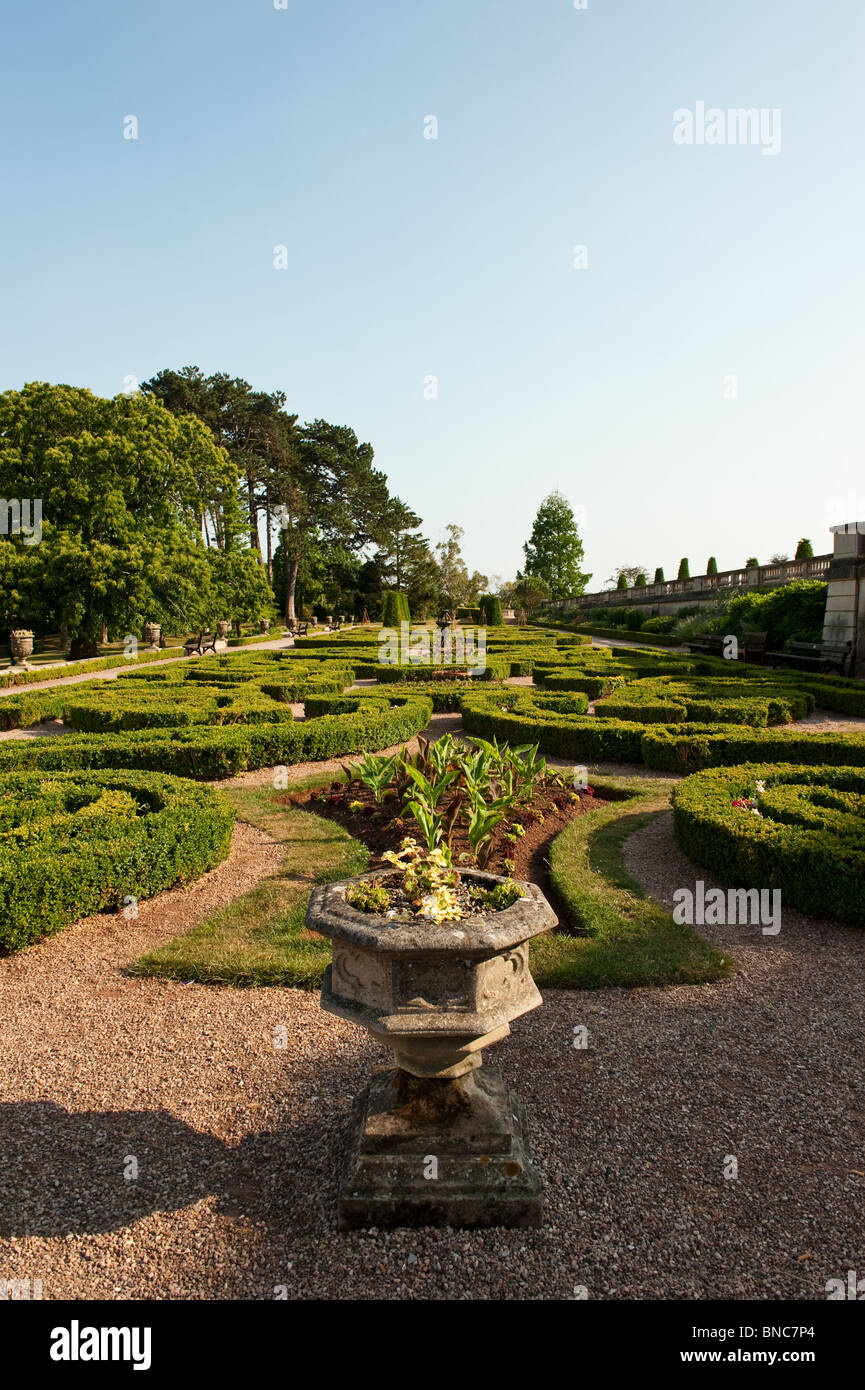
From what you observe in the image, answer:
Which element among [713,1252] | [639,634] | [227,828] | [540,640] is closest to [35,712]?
[227,828]

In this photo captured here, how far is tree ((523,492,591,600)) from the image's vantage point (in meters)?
70.9

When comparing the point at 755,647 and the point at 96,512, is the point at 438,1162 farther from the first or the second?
the point at 96,512

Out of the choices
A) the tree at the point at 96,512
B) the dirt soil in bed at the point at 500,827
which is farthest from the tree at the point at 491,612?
the dirt soil in bed at the point at 500,827

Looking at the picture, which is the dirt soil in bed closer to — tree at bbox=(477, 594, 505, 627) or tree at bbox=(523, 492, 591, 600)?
tree at bbox=(477, 594, 505, 627)

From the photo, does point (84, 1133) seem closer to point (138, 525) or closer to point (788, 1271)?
point (788, 1271)

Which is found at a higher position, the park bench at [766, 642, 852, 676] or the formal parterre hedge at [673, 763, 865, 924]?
the park bench at [766, 642, 852, 676]

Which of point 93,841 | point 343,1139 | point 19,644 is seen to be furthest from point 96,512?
point 343,1139

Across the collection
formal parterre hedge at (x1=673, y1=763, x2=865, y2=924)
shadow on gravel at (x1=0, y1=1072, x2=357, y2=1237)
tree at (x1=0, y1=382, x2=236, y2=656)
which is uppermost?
tree at (x1=0, y1=382, x2=236, y2=656)

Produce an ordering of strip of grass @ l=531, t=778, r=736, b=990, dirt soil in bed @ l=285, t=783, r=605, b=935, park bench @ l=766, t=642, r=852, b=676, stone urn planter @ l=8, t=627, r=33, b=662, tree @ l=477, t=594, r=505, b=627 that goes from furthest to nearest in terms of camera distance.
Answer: tree @ l=477, t=594, r=505, b=627
stone urn planter @ l=8, t=627, r=33, b=662
park bench @ l=766, t=642, r=852, b=676
dirt soil in bed @ l=285, t=783, r=605, b=935
strip of grass @ l=531, t=778, r=736, b=990

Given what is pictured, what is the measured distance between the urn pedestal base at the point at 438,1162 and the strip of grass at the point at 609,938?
1.63 meters

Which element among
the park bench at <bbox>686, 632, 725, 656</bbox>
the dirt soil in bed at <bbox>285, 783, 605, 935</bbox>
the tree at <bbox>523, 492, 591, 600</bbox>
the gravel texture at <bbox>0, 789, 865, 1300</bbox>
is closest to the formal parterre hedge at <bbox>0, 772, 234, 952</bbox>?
the gravel texture at <bbox>0, 789, 865, 1300</bbox>

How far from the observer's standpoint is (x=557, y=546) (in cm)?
7112

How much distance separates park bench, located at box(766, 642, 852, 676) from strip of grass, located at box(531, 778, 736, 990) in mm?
13317

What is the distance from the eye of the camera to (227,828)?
666cm
